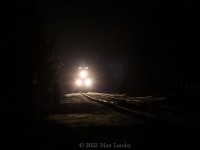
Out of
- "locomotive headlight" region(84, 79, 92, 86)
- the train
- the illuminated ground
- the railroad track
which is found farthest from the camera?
"locomotive headlight" region(84, 79, 92, 86)

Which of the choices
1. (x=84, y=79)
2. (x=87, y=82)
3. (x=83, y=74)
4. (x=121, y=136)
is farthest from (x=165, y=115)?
(x=83, y=74)

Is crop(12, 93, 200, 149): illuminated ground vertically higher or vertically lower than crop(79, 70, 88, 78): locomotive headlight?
lower

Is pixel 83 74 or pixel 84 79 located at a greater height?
pixel 83 74

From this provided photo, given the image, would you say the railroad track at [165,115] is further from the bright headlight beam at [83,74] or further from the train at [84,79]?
the bright headlight beam at [83,74]

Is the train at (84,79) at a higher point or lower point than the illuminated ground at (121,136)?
higher

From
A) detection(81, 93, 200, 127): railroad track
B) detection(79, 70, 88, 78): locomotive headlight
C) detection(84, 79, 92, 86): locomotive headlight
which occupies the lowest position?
detection(81, 93, 200, 127): railroad track

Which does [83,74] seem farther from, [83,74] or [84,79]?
[84,79]

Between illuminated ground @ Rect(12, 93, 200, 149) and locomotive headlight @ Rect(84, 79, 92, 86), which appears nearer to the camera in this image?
illuminated ground @ Rect(12, 93, 200, 149)

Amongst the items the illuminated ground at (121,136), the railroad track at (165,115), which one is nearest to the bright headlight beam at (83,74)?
the railroad track at (165,115)

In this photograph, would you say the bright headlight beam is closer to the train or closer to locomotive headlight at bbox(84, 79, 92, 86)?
the train

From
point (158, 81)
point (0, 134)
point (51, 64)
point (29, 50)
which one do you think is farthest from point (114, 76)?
point (0, 134)

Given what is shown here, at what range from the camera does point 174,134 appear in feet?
25.9

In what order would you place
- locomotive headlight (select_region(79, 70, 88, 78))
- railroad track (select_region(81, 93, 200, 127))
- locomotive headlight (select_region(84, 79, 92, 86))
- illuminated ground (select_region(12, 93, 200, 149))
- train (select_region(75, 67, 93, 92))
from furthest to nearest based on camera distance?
locomotive headlight (select_region(79, 70, 88, 78)) < locomotive headlight (select_region(84, 79, 92, 86)) < train (select_region(75, 67, 93, 92)) < railroad track (select_region(81, 93, 200, 127)) < illuminated ground (select_region(12, 93, 200, 149))

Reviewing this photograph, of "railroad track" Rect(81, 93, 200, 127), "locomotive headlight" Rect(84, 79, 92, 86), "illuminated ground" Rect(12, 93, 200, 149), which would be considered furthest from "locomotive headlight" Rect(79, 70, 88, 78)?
"illuminated ground" Rect(12, 93, 200, 149)
